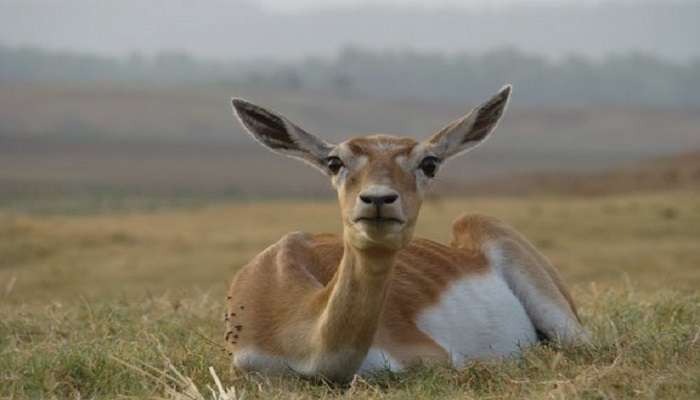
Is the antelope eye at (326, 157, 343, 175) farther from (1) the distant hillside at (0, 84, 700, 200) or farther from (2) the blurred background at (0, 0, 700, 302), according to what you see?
(1) the distant hillside at (0, 84, 700, 200)

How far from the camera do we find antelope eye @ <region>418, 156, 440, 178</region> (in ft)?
24.2

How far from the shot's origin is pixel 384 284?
730 cm

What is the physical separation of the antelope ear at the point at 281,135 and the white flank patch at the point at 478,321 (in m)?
1.47

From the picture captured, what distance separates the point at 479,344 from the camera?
351 inches

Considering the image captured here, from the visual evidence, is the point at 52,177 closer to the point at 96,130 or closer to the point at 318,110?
the point at 96,130

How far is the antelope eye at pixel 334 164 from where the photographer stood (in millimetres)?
7371

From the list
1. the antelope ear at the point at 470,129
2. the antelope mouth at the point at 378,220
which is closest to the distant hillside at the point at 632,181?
the antelope ear at the point at 470,129

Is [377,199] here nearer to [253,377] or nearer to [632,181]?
[253,377]

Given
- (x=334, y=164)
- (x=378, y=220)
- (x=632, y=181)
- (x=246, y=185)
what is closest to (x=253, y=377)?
(x=334, y=164)

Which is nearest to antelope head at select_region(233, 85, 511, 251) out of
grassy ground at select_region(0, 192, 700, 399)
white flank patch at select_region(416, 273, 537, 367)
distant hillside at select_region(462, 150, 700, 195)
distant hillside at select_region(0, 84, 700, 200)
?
grassy ground at select_region(0, 192, 700, 399)

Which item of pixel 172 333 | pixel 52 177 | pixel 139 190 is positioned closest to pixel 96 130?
pixel 52 177

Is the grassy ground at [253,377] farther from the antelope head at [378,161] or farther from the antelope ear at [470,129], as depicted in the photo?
the antelope ear at [470,129]

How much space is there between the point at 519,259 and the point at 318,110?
146 meters

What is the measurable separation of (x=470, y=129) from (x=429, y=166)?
64cm
